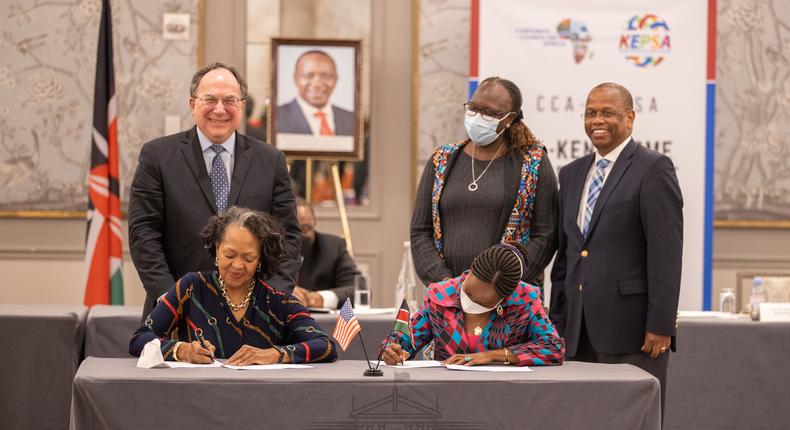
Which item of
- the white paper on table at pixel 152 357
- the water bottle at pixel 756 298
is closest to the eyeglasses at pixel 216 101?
the white paper on table at pixel 152 357

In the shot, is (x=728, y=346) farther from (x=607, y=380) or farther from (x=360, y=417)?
(x=360, y=417)

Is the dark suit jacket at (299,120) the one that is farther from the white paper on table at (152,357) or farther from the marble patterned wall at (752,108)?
the white paper on table at (152,357)

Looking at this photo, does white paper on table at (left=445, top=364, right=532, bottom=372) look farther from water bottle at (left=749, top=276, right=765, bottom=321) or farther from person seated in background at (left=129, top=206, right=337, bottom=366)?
water bottle at (left=749, top=276, right=765, bottom=321)

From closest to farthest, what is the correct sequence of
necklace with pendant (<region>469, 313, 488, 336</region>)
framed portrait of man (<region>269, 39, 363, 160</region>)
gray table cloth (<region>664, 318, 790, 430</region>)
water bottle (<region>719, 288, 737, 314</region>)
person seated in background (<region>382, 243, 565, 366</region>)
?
person seated in background (<region>382, 243, 565, 366</region>) < necklace with pendant (<region>469, 313, 488, 336</region>) < gray table cloth (<region>664, 318, 790, 430</region>) < water bottle (<region>719, 288, 737, 314</region>) < framed portrait of man (<region>269, 39, 363, 160</region>)

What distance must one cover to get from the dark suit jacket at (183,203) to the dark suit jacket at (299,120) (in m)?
3.06

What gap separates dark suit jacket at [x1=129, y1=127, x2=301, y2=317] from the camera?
331cm

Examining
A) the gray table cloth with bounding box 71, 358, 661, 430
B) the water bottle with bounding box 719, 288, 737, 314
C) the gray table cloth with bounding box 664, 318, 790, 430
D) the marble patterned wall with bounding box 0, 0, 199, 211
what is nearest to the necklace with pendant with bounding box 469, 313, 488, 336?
the gray table cloth with bounding box 71, 358, 661, 430

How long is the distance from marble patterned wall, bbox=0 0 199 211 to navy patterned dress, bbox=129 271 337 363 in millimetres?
3653

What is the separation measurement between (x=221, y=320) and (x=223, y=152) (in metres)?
0.68

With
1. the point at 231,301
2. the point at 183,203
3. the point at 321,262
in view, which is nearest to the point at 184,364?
the point at 231,301

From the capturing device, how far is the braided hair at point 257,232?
3014 mm

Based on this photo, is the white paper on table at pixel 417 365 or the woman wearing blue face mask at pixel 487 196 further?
the woman wearing blue face mask at pixel 487 196

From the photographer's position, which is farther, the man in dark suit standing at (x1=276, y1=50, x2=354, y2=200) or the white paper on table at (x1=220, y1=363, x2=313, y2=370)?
the man in dark suit standing at (x1=276, y1=50, x2=354, y2=200)

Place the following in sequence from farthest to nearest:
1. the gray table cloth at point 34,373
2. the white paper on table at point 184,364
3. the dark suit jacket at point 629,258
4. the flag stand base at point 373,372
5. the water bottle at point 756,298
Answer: the water bottle at point 756,298, the gray table cloth at point 34,373, the dark suit jacket at point 629,258, the white paper on table at point 184,364, the flag stand base at point 373,372
